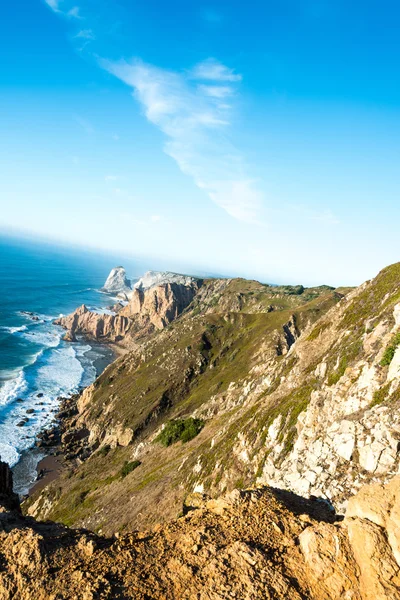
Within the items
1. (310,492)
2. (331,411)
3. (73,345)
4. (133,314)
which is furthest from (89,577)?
(133,314)

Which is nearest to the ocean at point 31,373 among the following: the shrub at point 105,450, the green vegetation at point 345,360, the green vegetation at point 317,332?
the shrub at point 105,450

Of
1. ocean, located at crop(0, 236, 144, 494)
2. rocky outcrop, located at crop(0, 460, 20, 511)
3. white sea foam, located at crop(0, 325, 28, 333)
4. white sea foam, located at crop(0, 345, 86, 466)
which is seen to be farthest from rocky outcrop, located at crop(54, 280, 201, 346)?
rocky outcrop, located at crop(0, 460, 20, 511)

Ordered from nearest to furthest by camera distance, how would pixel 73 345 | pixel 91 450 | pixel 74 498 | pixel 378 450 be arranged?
pixel 378 450 → pixel 74 498 → pixel 91 450 → pixel 73 345

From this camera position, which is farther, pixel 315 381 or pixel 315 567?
pixel 315 381

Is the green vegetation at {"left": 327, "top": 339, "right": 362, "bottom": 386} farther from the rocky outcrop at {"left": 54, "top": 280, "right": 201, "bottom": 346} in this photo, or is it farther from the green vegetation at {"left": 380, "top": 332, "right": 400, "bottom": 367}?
the rocky outcrop at {"left": 54, "top": 280, "right": 201, "bottom": 346}

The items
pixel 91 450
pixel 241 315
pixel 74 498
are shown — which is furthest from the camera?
pixel 241 315

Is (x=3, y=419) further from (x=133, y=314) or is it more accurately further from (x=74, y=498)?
(x=133, y=314)

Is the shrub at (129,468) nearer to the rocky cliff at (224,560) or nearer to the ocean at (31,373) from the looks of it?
the ocean at (31,373)
